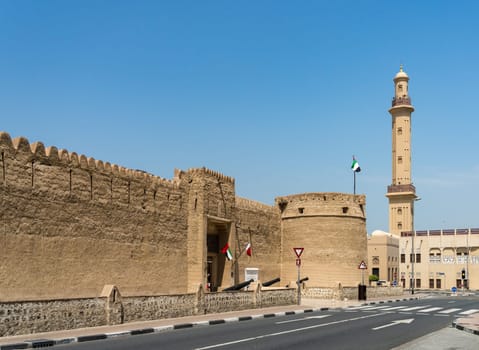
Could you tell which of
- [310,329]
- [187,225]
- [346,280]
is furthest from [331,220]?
[310,329]

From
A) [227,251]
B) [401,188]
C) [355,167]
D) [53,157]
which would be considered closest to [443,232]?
[401,188]

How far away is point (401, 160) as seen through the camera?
80.9m

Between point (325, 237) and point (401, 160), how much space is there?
A: 4687 centimetres

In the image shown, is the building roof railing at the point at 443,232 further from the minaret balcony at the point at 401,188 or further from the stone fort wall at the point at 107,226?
the stone fort wall at the point at 107,226

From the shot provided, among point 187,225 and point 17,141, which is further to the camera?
point 187,225

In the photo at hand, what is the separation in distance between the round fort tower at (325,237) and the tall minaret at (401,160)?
44123 millimetres

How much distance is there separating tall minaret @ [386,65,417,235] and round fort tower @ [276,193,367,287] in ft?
145

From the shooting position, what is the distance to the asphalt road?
41.3ft

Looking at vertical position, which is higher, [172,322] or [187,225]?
[187,225]

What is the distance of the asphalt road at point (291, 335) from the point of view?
41.3 feet

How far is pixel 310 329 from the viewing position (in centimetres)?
1647

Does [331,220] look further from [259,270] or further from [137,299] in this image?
[137,299]

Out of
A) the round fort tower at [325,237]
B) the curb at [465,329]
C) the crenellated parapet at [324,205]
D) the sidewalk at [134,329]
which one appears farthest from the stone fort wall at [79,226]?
the crenellated parapet at [324,205]

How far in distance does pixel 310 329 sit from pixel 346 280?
21.3 meters
